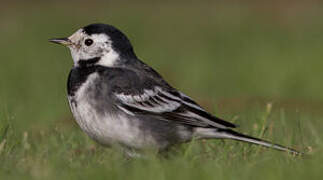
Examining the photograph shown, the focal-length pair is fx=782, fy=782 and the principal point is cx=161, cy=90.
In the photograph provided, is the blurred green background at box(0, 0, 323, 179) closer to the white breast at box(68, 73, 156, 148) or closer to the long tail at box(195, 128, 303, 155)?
the long tail at box(195, 128, 303, 155)

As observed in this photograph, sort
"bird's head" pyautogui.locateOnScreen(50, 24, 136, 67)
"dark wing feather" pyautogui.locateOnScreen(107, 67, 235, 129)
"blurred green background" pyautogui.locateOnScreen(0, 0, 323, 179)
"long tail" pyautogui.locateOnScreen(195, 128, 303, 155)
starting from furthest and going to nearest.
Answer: "bird's head" pyautogui.locateOnScreen(50, 24, 136, 67), "dark wing feather" pyautogui.locateOnScreen(107, 67, 235, 129), "long tail" pyautogui.locateOnScreen(195, 128, 303, 155), "blurred green background" pyautogui.locateOnScreen(0, 0, 323, 179)

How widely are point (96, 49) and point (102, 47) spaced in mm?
70

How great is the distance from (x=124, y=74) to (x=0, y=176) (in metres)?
2.02

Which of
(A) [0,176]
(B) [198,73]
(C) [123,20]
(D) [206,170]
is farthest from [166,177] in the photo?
(C) [123,20]

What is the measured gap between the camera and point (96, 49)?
8.62 meters

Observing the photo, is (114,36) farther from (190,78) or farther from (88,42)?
(190,78)

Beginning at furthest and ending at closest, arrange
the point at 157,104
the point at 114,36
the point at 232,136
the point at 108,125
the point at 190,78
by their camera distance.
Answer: the point at 190,78 → the point at 114,36 → the point at 157,104 → the point at 232,136 → the point at 108,125

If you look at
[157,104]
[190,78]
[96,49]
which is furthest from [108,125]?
[190,78]

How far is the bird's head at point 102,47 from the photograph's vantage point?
859 centimetres

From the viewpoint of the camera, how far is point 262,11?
25703 millimetres

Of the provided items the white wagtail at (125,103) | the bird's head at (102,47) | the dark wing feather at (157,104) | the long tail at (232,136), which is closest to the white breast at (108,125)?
the white wagtail at (125,103)

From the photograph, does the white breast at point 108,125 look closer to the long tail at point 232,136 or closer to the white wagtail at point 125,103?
the white wagtail at point 125,103

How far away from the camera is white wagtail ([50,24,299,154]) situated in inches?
309

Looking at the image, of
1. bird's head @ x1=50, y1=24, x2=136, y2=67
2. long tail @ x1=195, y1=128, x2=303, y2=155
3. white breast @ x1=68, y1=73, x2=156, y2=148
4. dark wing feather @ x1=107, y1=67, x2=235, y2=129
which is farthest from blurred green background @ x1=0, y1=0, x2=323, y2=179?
bird's head @ x1=50, y1=24, x2=136, y2=67
